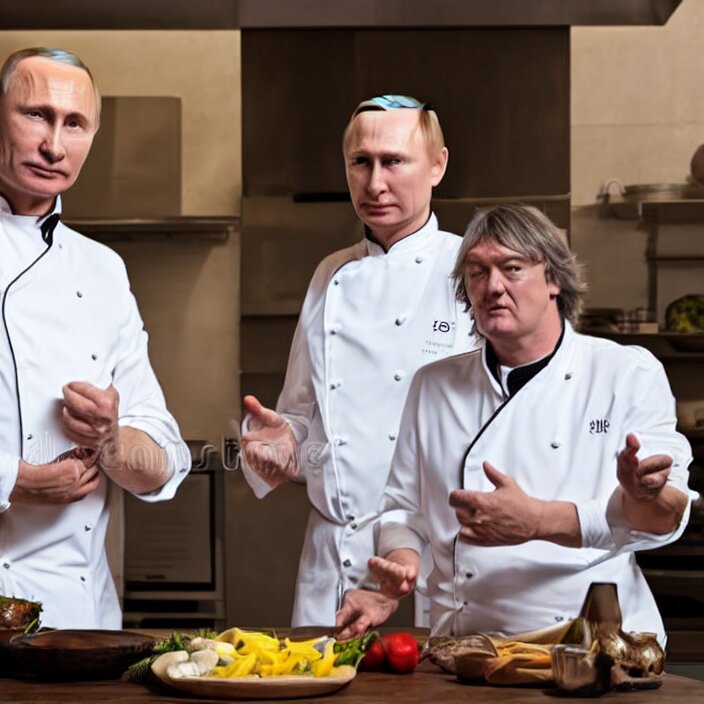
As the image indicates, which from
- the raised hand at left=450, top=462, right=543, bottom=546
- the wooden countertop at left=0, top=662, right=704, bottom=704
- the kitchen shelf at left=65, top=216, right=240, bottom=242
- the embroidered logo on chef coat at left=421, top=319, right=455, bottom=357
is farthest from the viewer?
the kitchen shelf at left=65, top=216, right=240, bottom=242

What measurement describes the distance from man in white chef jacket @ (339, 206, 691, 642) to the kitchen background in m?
0.93

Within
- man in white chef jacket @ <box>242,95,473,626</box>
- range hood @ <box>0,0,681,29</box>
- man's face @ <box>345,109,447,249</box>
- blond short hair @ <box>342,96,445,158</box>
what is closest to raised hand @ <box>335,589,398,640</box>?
man in white chef jacket @ <box>242,95,473,626</box>

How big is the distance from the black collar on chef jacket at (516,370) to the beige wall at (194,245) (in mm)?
1039

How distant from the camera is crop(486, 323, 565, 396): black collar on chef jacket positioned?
2586 mm

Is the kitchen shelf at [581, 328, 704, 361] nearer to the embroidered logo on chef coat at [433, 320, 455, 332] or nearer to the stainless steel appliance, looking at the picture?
the embroidered logo on chef coat at [433, 320, 455, 332]

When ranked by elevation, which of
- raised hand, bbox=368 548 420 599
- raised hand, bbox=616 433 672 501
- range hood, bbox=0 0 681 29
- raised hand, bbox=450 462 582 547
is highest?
range hood, bbox=0 0 681 29

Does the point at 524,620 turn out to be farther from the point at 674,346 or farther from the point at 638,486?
the point at 674,346

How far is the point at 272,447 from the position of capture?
289 centimetres

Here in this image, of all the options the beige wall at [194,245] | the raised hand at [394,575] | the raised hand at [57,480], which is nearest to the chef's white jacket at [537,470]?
the raised hand at [394,575]

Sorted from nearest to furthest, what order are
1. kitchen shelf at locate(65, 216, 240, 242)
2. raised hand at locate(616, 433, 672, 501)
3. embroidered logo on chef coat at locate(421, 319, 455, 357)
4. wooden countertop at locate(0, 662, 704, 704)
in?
wooden countertop at locate(0, 662, 704, 704), raised hand at locate(616, 433, 672, 501), embroidered logo on chef coat at locate(421, 319, 455, 357), kitchen shelf at locate(65, 216, 240, 242)

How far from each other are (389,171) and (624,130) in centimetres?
90

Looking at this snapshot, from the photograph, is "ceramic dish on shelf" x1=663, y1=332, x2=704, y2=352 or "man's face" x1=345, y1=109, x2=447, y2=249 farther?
"ceramic dish on shelf" x1=663, y1=332, x2=704, y2=352

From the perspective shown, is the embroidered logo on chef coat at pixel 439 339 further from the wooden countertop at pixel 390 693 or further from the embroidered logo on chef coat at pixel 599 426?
the wooden countertop at pixel 390 693

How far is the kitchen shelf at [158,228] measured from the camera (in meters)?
3.49
